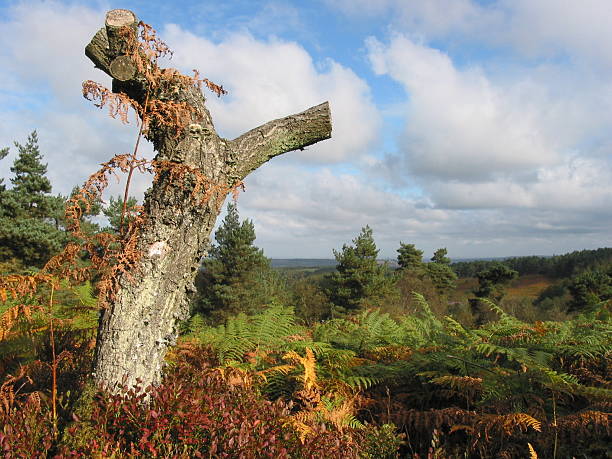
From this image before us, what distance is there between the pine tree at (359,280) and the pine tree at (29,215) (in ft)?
72.3

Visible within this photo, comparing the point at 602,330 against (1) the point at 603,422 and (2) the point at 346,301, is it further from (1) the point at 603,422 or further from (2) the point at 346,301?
(2) the point at 346,301

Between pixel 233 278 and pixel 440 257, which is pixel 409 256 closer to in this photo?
pixel 440 257

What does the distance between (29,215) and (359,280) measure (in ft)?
84.6

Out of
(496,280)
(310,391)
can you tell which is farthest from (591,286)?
(310,391)

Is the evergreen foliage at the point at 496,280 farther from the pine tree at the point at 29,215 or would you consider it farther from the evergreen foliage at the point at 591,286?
the pine tree at the point at 29,215

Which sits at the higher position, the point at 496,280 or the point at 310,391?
the point at 310,391

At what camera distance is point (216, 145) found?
3.15m

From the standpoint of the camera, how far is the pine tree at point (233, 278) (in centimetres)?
3584

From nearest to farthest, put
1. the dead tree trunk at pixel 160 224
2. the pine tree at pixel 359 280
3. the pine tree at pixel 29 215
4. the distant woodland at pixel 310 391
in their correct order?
the distant woodland at pixel 310 391 → the dead tree trunk at pixel 160 224 → the pine tree at pixel 29 215 → the pine tree at pixel 359 280

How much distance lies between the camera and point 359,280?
33688mm

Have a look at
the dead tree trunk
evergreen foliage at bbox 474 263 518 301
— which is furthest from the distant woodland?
evergreen foliage at bbox 474 263 518 301

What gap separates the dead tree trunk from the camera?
2850 mm

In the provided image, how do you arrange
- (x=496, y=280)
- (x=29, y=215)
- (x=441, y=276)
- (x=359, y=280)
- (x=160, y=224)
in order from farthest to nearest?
(x=441, y=276) < (x=496, y=280) < (x=359, y=280) < (x=29, y=215) < (x=160, y=224)

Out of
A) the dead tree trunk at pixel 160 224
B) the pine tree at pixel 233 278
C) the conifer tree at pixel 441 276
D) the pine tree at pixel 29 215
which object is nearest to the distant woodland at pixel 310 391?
the dead tree trunk at pixel 160 224
